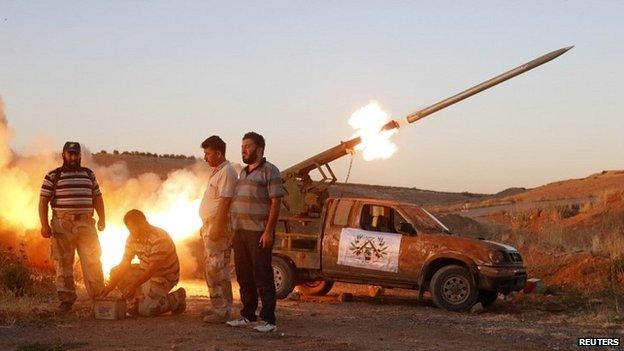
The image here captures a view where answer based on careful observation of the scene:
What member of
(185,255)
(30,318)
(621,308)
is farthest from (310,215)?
(30,318)

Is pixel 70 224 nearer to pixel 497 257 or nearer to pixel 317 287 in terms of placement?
pixel 317 287

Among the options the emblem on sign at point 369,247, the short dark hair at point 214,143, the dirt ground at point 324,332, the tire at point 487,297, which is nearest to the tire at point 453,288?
the dirt ground at point 324,332

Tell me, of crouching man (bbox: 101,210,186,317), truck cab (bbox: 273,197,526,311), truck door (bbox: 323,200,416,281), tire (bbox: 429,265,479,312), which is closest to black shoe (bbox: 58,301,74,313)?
crouching man (bbox: 101,210,186,317)

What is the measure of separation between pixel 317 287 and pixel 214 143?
6632 millimetres

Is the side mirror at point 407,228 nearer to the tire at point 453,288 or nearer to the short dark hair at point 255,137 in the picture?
the tire at point 453,288

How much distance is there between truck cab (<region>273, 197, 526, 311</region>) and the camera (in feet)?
47.4

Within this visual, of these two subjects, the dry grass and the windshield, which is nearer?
the dry grass

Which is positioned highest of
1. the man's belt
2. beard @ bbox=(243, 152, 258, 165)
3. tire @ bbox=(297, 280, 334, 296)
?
beard @ bbox=(243, 152, 258, 165)

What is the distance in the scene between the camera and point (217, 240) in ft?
35.1

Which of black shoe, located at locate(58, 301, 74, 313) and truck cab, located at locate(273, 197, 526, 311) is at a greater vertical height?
truck cab, located at locate(273, 197, 526, 311)

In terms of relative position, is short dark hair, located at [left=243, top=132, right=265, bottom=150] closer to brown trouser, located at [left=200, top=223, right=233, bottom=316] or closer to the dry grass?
brown trouser, located at [left=200, top=223, right=233, bottom=316]

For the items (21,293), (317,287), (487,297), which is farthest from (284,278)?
(21,293)

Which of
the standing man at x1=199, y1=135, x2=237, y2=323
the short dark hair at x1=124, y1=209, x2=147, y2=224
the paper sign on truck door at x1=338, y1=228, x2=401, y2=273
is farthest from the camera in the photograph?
the paper sign on truck door at x1=338, y1=228, x2=401, y2=273

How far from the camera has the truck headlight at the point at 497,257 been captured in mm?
14352
